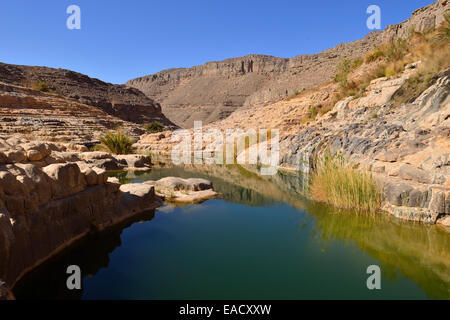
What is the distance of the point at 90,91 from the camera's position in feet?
139

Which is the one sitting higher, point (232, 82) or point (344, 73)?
point (232, 82)

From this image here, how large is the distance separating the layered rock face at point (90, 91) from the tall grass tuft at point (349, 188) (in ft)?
113

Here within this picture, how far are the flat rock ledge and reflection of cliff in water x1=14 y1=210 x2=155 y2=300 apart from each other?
217cm

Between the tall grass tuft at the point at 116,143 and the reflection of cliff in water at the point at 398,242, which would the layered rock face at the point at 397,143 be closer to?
the reflection of cliff in water at the point at 398,242

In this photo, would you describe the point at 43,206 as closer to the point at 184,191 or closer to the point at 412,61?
the point at 184,191

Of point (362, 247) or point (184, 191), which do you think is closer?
point (362, 247)

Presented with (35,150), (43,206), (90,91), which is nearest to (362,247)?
(43,206)

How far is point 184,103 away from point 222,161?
54.6 m

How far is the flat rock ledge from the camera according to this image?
6785 mm

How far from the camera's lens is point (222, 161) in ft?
48.4

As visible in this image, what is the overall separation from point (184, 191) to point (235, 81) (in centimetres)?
6399

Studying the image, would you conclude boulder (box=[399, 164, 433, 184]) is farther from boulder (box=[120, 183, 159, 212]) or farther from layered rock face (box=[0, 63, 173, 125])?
layered rock face (box=[0, 63, 173, 125])

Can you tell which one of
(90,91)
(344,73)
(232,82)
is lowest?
(344,73)

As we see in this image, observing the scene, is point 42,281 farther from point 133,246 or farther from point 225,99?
point 225,99
